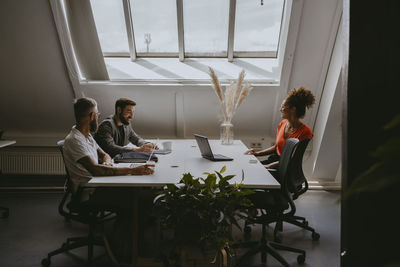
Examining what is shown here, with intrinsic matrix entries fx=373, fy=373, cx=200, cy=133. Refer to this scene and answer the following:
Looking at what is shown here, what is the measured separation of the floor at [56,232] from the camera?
10.1 ft

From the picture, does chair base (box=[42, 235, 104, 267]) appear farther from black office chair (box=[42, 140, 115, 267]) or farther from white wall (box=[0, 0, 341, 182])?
white wall (box=[0, 0, 341, 182])

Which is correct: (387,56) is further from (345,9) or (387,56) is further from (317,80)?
(317,80)

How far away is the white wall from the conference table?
39.2 inches

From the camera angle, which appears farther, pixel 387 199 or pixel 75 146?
pixel 75 146

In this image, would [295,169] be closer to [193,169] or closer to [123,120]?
[193,169]

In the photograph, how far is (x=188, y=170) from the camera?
2980 mm

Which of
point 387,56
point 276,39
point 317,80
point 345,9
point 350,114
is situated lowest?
point 317,80

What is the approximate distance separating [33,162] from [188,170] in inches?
123

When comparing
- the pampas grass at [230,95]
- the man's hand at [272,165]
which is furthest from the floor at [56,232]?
the pampas grass at [230,95]

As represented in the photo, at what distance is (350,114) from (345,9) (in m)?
0.35

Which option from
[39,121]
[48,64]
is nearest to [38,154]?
[39,121]

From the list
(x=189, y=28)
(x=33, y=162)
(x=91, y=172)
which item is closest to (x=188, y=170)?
(x=91, y=172)

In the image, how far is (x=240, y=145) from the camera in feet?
14.3

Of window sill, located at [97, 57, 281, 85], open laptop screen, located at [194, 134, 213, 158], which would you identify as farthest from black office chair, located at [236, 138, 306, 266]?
window sill, located at [97, 57, 281, 85]
